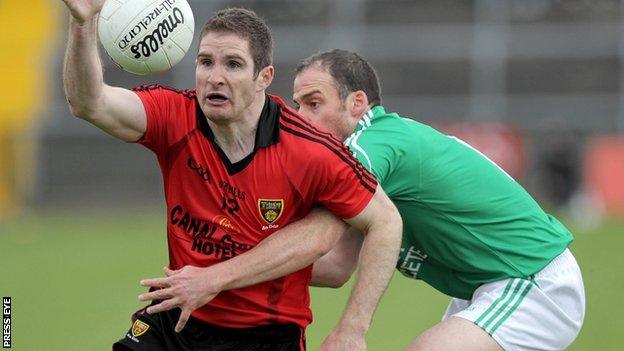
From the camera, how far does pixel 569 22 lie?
2536cm

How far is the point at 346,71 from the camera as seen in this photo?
22.2 ft

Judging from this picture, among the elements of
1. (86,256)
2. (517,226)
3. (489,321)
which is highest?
(517,226)

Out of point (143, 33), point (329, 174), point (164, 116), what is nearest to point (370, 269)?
point (329, 174)

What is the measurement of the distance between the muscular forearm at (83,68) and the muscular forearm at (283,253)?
0.95m

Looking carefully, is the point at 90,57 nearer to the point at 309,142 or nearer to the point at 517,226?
the point at 309,142

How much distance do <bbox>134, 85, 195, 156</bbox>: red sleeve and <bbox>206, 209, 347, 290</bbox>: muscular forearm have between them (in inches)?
25.1

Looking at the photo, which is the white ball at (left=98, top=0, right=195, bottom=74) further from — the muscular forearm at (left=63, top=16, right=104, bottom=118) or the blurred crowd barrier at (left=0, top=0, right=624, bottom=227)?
the blurred crowd barrier at (left=0, top=0, right=624, bottom=227)

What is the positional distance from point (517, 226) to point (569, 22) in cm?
1950

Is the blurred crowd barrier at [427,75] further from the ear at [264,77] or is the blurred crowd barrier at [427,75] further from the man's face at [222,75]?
the man's face at [222,75]

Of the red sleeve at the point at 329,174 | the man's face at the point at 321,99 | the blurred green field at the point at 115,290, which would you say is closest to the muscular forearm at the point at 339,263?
the man's face at the point at 321,99

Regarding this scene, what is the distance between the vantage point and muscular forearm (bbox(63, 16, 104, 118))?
5.27 meters

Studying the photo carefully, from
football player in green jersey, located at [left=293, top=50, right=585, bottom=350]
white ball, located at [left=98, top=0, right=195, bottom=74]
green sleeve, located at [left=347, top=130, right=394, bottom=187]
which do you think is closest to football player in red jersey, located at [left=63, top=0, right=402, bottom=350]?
white ball, located at [left=98, top=0, right=195, bottom=74]

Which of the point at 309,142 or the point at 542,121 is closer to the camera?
the point at 309,142

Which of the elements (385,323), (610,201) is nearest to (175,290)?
(385,323)
